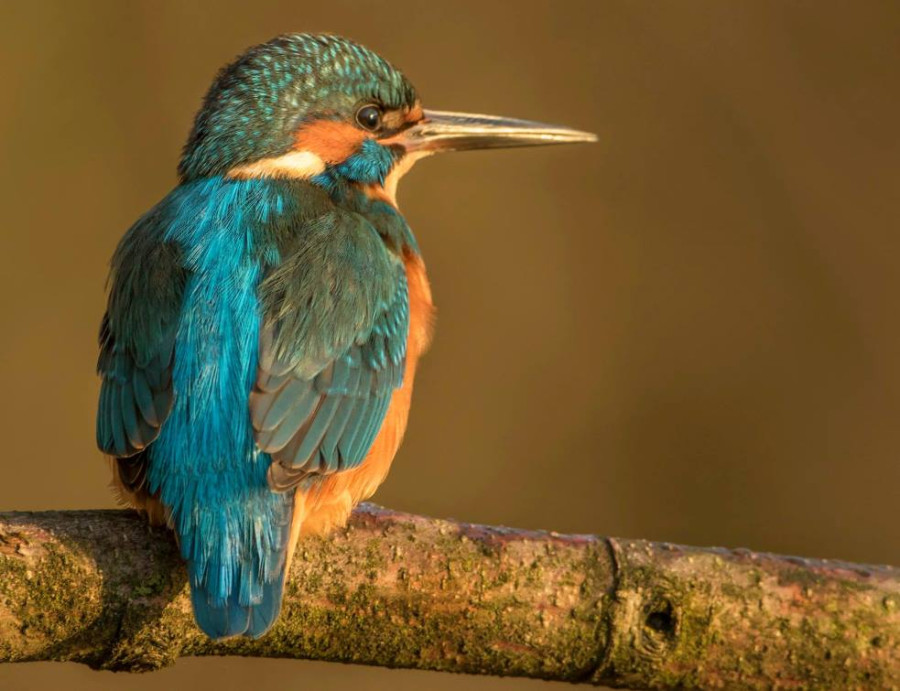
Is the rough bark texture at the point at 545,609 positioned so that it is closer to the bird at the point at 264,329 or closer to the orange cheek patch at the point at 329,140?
the bird at the point at 264,329

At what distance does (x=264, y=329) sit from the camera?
257cm

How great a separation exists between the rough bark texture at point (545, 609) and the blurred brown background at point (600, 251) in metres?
2.27

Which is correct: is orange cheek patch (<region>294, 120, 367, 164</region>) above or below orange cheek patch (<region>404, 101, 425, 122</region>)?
below

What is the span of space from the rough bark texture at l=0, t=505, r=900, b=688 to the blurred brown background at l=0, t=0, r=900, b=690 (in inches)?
89.4

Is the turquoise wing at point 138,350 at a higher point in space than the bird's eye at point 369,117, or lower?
lower

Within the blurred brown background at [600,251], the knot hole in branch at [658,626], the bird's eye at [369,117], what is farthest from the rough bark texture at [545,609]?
the blurred brown background at [600,251]

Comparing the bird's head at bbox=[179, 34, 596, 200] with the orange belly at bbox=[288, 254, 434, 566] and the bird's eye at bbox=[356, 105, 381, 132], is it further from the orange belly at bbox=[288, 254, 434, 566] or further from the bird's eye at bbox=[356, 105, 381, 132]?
the orange belly at bbox=[288, 254, 434, 566]

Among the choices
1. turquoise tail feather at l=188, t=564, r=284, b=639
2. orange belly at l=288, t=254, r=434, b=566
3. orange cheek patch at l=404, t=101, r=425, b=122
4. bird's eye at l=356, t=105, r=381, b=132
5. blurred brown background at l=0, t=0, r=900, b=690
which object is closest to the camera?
turquoise tail feather at l=188, t=564, r=284, b=639

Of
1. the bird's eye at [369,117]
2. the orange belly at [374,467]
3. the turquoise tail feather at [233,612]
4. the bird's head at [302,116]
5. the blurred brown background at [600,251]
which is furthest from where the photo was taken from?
the blurred brown background at [600,251]

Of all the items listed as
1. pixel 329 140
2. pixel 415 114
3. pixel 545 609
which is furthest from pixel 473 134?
pixel 545 609

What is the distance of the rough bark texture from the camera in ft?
8.06

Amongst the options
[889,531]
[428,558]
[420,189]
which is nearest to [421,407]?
[420,189]

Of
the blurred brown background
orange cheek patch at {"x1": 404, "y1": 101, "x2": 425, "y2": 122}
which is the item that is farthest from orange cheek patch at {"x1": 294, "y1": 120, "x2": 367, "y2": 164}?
the blurred brown background

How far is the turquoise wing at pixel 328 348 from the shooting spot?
2.51 metres
